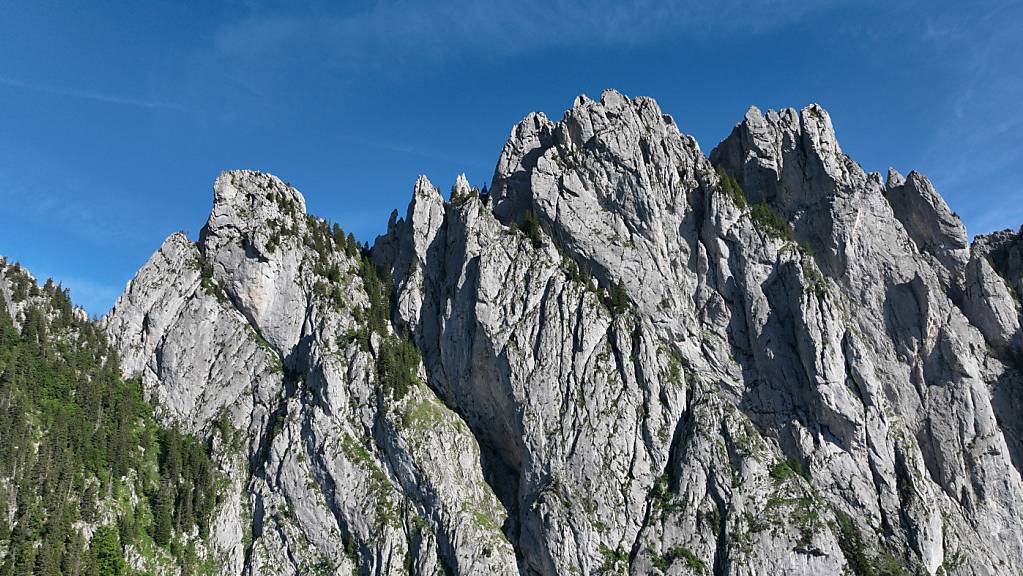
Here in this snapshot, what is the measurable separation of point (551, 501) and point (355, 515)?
24481 mm

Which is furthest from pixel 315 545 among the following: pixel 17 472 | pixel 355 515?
pixel 17 472

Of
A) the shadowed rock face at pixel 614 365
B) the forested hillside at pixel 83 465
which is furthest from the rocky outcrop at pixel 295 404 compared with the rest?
the forested hillside at pixel 83 465

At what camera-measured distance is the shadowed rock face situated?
82.5 meters

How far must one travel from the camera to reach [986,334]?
96.1 metres

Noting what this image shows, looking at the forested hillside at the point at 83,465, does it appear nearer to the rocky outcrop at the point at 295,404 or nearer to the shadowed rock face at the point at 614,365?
the rocky outcrop at the point at 295,404

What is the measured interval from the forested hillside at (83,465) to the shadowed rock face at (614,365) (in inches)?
152

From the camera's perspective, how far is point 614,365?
92.1 metres

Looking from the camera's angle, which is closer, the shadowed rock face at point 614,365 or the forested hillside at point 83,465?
the forested hillside at point 83,465

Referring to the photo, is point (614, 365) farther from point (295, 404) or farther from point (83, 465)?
point (83, 465)

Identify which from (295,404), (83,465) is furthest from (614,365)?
(83,465)

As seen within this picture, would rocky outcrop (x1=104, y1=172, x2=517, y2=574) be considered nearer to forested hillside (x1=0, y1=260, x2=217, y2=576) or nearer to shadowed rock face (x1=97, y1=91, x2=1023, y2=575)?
shadowed rock face (x1=97, y1=91, x2=1023, y2=575)

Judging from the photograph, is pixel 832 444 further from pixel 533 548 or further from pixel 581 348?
pixel 533 548

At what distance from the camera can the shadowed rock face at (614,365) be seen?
82.5m

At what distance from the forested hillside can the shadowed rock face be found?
386cm
